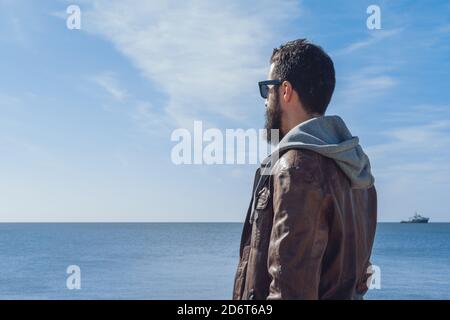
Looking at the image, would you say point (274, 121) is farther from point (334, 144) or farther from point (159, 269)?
point (159, 269)

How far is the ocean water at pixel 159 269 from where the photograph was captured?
42.2m

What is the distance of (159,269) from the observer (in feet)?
193

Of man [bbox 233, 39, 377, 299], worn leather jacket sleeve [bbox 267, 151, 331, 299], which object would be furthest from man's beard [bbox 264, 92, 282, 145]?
worn leather jacket sleeve [bbox 267, 151, 331, 299]

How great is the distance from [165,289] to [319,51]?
4317cm

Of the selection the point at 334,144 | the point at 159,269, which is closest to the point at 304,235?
the point at 334,144

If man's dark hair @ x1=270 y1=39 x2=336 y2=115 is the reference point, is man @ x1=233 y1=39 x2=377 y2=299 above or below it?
below

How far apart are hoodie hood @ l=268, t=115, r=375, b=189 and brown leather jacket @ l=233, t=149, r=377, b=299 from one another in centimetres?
3

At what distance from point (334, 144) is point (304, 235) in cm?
42

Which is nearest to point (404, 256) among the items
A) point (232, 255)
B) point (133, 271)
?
point (232, 255)

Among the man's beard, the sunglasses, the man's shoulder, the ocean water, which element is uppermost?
the sunglasses

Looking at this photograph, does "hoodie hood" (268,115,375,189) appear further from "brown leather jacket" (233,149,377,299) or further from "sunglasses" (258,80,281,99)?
"sunglasses" (258,80,281,99)

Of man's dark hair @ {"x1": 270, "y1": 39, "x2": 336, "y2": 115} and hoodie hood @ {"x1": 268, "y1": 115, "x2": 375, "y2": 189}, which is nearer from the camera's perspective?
hoodie hood @ {"x1": 268, "y1": 115, "x2": 375, "y2": 189}

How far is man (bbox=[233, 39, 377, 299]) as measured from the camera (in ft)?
7.32
